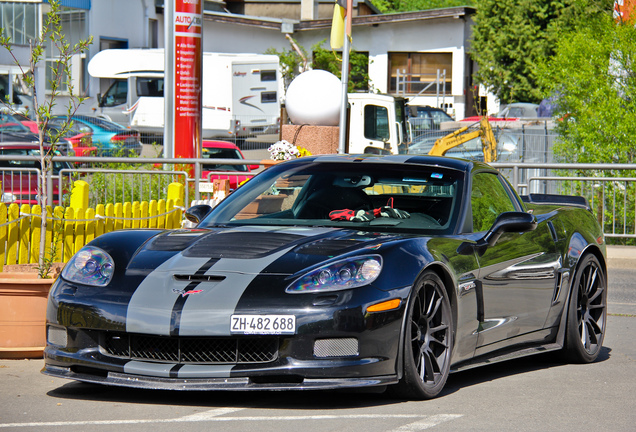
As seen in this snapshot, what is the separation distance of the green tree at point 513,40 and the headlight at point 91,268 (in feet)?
145

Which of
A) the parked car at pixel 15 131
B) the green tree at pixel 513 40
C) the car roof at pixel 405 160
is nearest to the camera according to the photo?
the car roof at pixel 405 160

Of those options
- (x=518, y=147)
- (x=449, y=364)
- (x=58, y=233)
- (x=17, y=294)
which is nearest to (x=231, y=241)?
(x=449, y=364)

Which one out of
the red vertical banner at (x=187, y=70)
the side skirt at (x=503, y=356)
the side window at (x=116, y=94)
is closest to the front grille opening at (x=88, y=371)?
the side skirt at (x=503, y=356)

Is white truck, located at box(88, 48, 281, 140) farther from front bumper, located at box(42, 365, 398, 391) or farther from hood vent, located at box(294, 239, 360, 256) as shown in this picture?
front bumper, located at box(42, 365, 398, 391)

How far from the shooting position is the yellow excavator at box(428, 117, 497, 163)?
23.1 meters

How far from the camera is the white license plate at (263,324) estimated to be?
199 inches

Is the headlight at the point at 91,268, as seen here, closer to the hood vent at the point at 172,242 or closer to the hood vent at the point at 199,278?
the hood vent at the point at 172,242

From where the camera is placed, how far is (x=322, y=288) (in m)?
5.18

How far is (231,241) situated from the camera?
5719 mm

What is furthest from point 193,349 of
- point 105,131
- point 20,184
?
point 105,131

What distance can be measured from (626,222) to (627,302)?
162 inches

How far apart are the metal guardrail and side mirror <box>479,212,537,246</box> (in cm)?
771

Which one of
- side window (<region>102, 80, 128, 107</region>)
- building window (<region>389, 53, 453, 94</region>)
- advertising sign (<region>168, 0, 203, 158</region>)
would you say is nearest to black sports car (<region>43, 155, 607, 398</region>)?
advertising sign (<region>168, 0, 203, 158</region>)

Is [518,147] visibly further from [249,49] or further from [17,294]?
[249,49]
